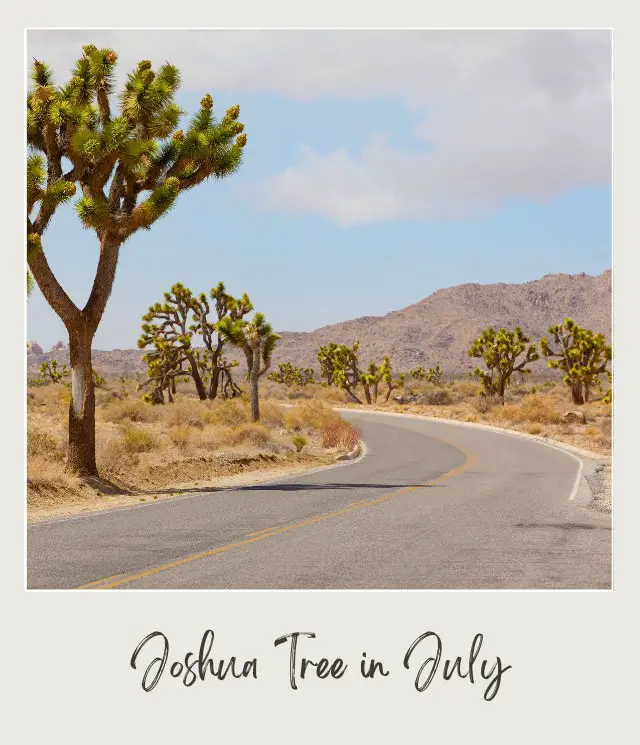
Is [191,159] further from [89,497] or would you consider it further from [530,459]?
[530,459]

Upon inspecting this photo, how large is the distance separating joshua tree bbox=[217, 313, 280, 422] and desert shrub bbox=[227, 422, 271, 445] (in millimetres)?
6474

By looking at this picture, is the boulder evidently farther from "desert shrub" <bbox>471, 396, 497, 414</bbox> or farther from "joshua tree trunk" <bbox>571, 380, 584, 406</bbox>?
"joshua tree trunk" <bbox>571, 380, 584, 406</bbox>

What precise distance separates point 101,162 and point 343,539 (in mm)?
9808

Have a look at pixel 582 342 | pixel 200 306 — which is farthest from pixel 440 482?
pixel 582 342

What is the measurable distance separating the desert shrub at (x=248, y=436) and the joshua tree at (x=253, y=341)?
6.47 metres

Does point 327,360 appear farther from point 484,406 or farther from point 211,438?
point 211,438

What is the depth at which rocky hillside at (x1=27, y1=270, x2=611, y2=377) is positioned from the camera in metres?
163

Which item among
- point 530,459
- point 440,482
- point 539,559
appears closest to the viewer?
point 539,559

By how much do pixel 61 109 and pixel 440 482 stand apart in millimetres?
11795

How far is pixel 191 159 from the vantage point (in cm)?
1880

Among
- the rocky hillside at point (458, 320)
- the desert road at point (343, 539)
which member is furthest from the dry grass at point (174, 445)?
the rocky hillside at point (458, 320)

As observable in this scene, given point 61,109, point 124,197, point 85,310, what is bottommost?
point 85,310

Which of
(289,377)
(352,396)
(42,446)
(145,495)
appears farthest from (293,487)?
(289,377)

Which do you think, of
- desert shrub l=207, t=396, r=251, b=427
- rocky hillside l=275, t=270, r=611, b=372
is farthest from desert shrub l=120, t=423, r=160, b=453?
rocky hillside l=275, t=270, r=611, b=372
